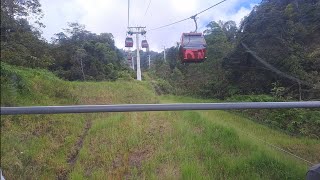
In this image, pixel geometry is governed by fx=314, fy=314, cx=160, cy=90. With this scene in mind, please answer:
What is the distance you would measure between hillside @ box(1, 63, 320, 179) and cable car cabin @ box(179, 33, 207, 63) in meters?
1.14

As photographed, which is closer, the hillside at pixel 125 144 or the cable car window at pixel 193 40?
the hillside at pixel 125 144

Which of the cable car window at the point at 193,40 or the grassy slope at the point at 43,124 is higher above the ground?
the cable car window at the point at 193,40

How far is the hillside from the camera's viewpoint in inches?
141

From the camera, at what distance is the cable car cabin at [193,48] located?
6.61 meters

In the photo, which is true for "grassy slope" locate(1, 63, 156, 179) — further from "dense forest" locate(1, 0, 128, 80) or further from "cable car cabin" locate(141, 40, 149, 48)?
"cable car cabin" locate(141, 40, 149, 48)

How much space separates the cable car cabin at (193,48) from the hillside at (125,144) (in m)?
1.14

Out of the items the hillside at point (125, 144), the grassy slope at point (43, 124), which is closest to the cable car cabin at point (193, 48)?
the hillside at point (125, 144)

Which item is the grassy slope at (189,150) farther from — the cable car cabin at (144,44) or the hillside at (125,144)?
the cable car cabin at (144,44)

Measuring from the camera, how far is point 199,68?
6.42 meters

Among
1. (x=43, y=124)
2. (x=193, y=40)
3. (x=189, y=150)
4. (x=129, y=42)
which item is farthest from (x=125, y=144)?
(x=129, y=42)

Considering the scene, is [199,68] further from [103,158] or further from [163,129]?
[103,158]

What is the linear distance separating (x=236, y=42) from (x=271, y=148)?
3.27 meters

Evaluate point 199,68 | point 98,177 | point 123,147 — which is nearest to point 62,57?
point 98,177

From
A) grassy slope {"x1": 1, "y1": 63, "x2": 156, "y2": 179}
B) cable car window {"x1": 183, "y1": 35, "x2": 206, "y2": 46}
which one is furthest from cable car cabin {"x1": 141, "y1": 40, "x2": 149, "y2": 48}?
grassy slope {"x1": 1, "y1": 63, "x2": 156, "y2": 179}
